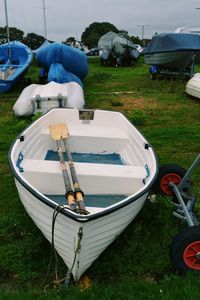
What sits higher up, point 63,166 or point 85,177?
point 63,166

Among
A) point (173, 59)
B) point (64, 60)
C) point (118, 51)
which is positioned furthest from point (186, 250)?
point (118, 51)

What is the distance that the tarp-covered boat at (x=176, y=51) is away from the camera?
1585cm

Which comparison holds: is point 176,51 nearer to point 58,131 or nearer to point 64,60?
point 64,60

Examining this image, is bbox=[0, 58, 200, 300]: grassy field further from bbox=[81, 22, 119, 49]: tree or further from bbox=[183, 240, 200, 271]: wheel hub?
bbox=[81, 22, 119, 49]: tree

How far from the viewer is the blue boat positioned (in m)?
14.6

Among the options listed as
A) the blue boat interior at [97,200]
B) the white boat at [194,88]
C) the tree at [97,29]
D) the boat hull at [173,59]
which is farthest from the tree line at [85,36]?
the blue boat interior at [97,200]

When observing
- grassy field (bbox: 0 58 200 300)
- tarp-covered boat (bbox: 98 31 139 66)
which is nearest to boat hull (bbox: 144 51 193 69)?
tarp-covered boat (bbox: 98 31 139 66)

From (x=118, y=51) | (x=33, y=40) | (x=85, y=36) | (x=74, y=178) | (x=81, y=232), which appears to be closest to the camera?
(x=81, y=232)

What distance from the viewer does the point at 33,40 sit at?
4041cm

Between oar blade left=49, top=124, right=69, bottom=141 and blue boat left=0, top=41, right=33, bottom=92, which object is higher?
oar blade left=49, top=124, right=69, bottom=141

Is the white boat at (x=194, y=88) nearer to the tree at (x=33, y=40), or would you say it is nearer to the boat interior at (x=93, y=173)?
the boat interior at (x=93, y=173)

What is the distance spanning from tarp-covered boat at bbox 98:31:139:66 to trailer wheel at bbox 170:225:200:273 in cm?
2185

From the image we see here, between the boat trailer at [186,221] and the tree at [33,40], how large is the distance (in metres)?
34.8

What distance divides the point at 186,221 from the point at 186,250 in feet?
2.37
